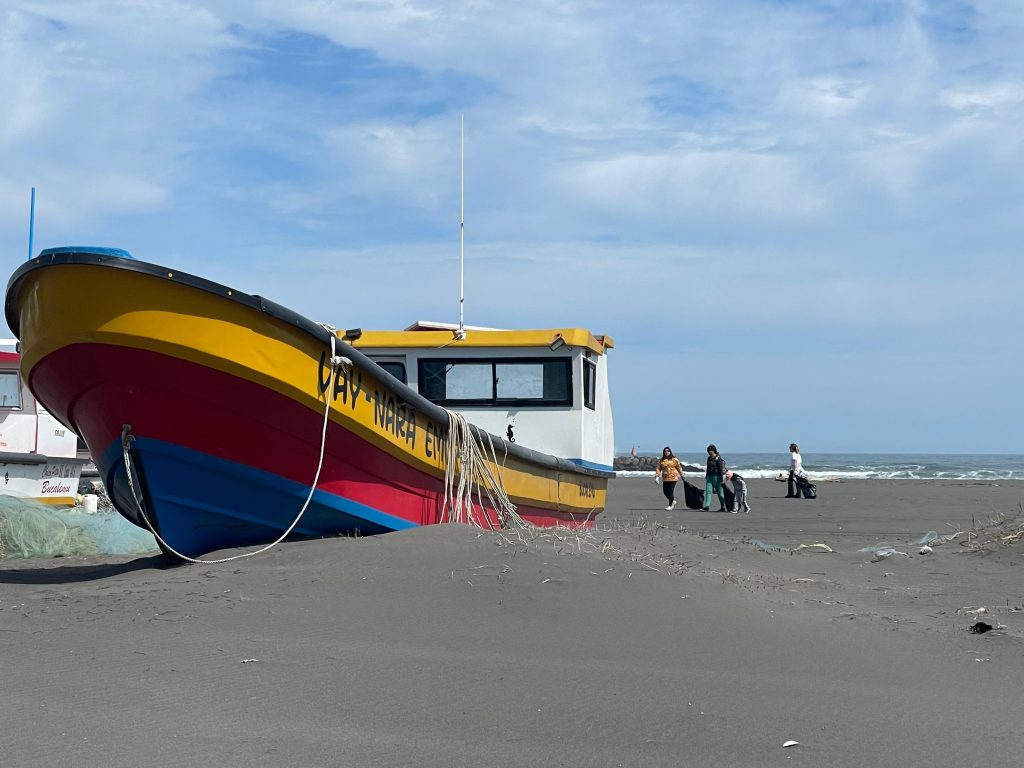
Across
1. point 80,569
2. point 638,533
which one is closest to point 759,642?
point 638,533

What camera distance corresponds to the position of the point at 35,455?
46.5ft

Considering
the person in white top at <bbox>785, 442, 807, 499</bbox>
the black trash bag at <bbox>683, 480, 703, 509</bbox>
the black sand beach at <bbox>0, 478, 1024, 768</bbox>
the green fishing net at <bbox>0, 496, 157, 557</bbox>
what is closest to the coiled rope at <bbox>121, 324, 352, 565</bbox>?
the black sand beach at <bbox>0, 478, 1024, 768</bbox>

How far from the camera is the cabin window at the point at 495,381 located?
34.9ft

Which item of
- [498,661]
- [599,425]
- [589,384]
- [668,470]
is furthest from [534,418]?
[668,470]

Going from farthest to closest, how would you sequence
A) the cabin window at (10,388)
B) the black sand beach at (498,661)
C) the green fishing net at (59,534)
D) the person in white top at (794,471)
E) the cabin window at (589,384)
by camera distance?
the person in white top at (794,471) < the cabin window at (10,388) < the cabin window at (589,384) < the green fishing net at (59,534) < the black sand beach at (498,661)

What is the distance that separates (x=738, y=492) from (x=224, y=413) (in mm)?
15622

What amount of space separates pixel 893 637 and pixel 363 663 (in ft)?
7.90

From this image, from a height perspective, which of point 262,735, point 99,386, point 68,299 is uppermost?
point 68,299

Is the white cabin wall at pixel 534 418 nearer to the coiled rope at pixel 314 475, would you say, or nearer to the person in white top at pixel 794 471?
the coiled rope at pixel 314 475

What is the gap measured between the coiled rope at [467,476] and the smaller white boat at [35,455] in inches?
314

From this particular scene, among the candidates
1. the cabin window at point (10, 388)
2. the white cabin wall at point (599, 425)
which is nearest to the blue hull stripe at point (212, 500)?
the white cabin wall at point (599, 425)

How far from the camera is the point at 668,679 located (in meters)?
3.87

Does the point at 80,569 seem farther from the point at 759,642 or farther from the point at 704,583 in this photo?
the point at 759,642

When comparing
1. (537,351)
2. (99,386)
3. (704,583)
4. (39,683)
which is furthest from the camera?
(537,351)
